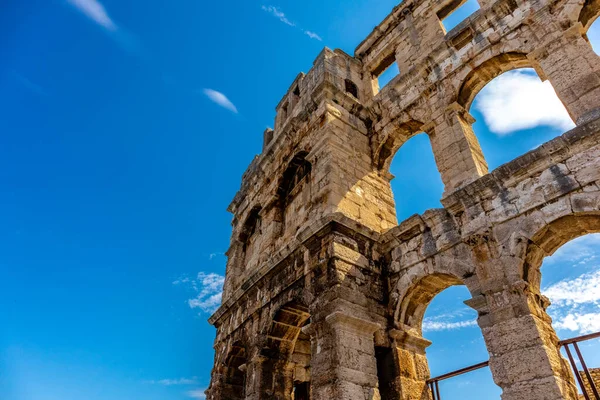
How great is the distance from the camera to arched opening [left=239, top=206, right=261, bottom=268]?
35.4ft

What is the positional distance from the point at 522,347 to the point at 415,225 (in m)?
2.36

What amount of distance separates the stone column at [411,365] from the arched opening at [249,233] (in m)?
5.64

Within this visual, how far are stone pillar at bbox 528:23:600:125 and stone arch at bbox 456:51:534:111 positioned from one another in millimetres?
651

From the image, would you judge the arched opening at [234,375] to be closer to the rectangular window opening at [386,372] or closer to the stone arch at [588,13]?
the rectangular window opening at [386,372]

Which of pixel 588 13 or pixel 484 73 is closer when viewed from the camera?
pixel 588 13

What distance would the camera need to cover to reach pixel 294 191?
9344mm

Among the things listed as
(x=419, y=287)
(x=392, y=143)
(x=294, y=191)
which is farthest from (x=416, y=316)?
(x=294, y=191)

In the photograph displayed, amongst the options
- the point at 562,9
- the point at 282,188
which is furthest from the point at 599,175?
the point at 282,188

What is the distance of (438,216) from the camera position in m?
5.84

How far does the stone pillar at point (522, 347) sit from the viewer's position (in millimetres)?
3908

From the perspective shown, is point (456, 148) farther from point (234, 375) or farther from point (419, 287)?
point (234, 375)

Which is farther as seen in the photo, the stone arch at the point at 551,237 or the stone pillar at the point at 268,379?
the stone pillar at the point at 268,379

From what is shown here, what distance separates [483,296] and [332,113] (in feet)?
17.1

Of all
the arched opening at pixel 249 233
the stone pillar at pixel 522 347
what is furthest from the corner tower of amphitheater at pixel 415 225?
the arched opening at pixel 249 233
